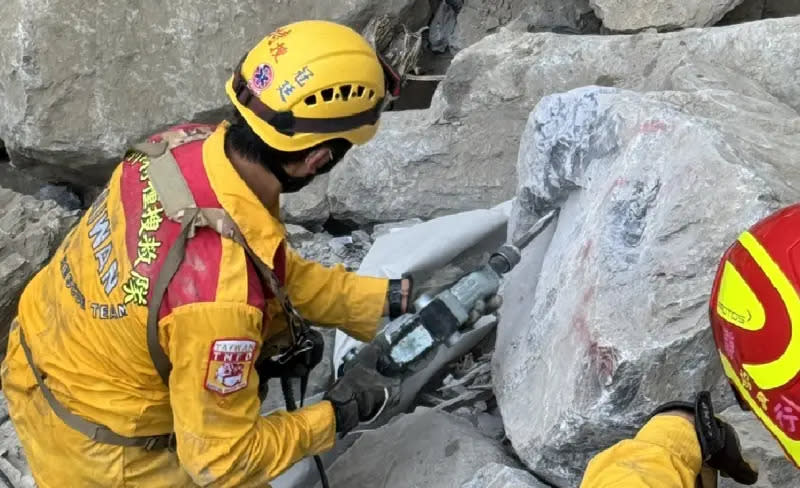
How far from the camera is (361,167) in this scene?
4.37 metres

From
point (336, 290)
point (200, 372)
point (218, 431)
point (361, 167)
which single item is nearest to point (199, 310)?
point (200, 372)

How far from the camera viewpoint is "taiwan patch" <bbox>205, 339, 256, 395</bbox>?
237 cm

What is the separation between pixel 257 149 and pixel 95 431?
93 centimetres

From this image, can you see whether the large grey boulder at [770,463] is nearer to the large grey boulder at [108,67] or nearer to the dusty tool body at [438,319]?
the dusty tool body at [438,319]

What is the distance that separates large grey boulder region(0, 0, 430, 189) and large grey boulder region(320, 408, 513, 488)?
7.33 feet

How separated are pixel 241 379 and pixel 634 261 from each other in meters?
1.09

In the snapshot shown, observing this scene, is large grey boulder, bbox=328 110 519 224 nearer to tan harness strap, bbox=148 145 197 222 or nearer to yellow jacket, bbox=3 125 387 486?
yellow jacket, bbox=3 125 387 486

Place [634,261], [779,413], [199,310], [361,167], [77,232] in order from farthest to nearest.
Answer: [361,167], [77,232], [634,261], [199,310], [779,413]

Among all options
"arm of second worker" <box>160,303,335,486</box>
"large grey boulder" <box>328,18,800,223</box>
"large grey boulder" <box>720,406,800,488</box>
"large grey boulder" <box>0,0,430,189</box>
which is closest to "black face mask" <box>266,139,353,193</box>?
"arm of second worker" <box>160,303,335,486</box>

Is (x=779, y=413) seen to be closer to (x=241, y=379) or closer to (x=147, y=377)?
(x=241, y=379)

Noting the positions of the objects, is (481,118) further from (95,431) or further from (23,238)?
(95,431)

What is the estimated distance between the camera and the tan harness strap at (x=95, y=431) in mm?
2695

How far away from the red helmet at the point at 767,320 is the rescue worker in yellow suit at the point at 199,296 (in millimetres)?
1087

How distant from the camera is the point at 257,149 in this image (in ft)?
8.37
